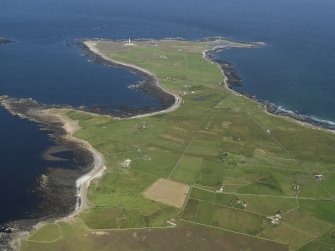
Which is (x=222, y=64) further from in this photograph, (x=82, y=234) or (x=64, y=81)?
(x=82, y=234)

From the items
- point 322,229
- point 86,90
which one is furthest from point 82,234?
point 86,90

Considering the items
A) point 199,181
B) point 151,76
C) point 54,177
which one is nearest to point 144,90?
point 151,76

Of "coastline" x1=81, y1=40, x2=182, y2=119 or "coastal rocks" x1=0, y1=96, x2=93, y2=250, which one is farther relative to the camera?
"coastline" x1=81, y1=40, x2=182, y2=119

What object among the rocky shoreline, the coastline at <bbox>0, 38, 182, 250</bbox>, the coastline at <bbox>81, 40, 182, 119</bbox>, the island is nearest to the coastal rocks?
the coastline at <bbox>0, 38, 182, 250</bbox>

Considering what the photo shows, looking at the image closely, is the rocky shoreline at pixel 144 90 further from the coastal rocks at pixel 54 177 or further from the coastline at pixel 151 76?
the coastal rocks at pixel 54 177

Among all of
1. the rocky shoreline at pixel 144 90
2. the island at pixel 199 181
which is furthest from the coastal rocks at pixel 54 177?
the rocky shoreline at pixel 144 90

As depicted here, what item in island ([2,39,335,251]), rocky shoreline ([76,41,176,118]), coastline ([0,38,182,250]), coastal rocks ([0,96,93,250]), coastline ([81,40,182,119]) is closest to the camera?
island ([2,39,335,251])

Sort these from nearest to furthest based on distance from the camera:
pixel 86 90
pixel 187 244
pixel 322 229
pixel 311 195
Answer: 1. pixel 187 244
2. pixel 322 229
3. pixel 311 195
4. pixel 86 90

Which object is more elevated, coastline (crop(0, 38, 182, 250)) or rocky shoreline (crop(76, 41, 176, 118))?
rocky shoreline (crop(76, 41, 176, 118))

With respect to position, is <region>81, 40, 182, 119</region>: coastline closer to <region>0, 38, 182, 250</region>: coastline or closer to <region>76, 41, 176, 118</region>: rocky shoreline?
<region>0, 38, 182, 250</region>: coastline
